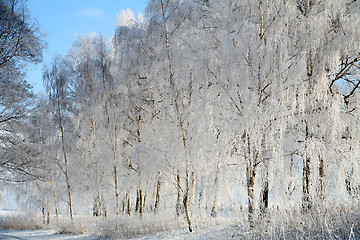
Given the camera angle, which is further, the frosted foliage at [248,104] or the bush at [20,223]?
the bush at [20,223]

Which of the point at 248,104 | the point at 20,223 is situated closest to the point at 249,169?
the point at 248,104

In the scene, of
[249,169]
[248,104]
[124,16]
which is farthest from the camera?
[124,16]

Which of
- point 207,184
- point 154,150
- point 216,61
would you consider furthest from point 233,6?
point 207,184

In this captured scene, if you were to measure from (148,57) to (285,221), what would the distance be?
24.1ft

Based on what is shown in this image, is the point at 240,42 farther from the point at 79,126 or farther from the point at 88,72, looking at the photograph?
the point at 79,126

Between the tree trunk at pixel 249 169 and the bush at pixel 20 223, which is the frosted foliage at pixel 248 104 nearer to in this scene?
the tree trunk at pixel 249 169

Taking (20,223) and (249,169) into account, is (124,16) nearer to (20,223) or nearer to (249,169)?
(249,169)

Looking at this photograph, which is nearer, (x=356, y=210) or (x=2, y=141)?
(x=356, y=210)

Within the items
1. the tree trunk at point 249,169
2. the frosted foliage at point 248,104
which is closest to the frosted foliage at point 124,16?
the frosted foliage at point 248,104

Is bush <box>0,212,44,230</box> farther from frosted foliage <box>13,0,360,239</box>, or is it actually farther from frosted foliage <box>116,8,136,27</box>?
frosted foliage <box>116,8,136,27</box>

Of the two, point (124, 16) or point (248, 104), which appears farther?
point (124, 16)

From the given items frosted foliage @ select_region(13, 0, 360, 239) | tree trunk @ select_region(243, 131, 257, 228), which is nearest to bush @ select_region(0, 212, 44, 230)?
frosted foliage @ select_region(13, 0, 360, 239)

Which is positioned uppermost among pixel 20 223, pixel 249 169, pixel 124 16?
pixel 124 16

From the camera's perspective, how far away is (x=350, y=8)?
313 inches
